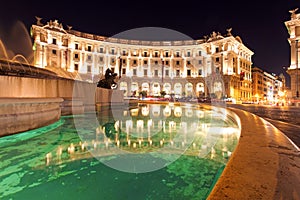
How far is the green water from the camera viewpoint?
80.6 inches

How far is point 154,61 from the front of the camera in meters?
52.4

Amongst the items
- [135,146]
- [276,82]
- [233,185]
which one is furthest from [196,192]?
[276,82]

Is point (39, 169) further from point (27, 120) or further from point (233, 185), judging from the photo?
point (27, 120)

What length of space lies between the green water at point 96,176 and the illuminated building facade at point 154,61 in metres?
42.5

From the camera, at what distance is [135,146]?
393 centimetres

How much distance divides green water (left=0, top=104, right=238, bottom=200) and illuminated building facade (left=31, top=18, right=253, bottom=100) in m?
42.5

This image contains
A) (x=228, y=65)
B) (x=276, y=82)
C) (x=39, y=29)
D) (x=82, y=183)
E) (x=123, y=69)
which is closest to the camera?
(x=82, y=183)

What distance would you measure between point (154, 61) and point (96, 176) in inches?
2024

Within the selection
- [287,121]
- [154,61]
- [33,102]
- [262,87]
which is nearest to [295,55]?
[287,121]

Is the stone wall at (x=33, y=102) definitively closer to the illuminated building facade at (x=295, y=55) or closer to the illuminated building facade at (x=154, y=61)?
the illuminated building facade at (x=295, y=55)

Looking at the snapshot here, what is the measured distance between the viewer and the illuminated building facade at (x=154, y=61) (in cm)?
4188

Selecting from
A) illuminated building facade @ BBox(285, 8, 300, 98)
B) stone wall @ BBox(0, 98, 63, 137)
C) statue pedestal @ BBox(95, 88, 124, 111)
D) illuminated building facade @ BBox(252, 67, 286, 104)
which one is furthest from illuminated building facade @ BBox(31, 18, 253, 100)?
stone wall @ BBox(0, 98, 63, 137)

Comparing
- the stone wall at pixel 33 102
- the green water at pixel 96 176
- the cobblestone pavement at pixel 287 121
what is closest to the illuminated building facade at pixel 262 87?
the cobblestone pavement at pixel 287 121

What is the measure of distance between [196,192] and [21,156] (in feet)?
9.86
